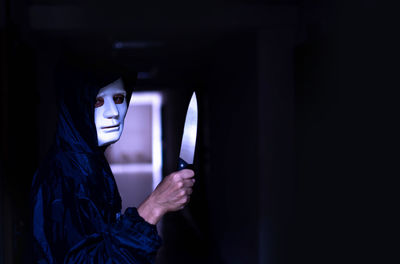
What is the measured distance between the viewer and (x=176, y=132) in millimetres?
8102

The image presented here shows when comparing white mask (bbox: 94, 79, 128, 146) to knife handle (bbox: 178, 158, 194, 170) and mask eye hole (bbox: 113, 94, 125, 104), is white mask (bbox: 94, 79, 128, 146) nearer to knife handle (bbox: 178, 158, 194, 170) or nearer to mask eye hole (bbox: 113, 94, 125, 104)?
mask eye hole (bbox: 113, 94, 125, 104)

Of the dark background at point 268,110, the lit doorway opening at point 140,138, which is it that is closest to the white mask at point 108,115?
the dark background at point 268,110

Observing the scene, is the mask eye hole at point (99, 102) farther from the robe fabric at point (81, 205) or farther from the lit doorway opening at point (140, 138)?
the lit doorway opening at point (140, 138)

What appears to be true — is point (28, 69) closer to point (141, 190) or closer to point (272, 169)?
point (272, 169)

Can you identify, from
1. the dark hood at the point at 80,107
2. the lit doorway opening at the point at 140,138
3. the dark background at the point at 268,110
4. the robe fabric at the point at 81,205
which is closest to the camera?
the robe fabric at the point at 81,205

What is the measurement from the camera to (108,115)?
109cm

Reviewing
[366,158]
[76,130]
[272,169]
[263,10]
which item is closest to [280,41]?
[263,10]

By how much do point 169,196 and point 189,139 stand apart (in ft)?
0.50

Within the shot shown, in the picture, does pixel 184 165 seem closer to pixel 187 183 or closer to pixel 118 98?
pixel 187 183

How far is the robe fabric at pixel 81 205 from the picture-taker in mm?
925

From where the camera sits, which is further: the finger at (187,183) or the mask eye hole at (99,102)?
the mask eye hole at (99,102)

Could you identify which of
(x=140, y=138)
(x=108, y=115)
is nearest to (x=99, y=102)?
(x=108, y=115)

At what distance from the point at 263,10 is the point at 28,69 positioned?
1.67 metres

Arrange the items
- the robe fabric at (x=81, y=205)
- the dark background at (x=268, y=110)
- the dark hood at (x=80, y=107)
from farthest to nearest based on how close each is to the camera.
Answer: the dark background at (x=268, y=110)
the dark hood at (x=80, y=107)
the robe fabric at (x=81, y=205)
